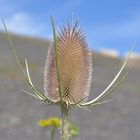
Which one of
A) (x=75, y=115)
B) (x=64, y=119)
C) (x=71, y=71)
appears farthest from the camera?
(x=75, y=115)

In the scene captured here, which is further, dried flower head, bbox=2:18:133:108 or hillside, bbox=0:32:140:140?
hillside, bbox=0:32:140:140

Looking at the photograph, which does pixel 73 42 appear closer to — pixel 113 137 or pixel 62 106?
pixel 62 106

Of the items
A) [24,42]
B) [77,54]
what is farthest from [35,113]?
[24,42]

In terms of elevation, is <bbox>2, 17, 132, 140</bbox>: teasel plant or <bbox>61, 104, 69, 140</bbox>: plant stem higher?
<bbox>2, 17, 132, 140</bbox>: teasel plant

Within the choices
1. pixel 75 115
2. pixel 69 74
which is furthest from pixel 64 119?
pixel 75 115

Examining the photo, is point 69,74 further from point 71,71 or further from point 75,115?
point 75,115

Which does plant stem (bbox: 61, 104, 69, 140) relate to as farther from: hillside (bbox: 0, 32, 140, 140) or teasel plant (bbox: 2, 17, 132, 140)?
hillside (bbox: 0, 32, 140, 140)

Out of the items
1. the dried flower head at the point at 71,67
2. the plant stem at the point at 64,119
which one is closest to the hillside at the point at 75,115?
the dried flower head at the point at 71,67

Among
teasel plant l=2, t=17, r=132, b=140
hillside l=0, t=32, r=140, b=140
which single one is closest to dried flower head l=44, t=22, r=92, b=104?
teasel plant l=2, t=17, r=132, b=140

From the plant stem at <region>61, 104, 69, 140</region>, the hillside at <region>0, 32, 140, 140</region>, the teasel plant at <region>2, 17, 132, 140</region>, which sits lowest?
the hillside at <region>0, 32, 140, 140</region>

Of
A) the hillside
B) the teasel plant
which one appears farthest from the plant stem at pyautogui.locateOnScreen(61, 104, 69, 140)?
the hillside
